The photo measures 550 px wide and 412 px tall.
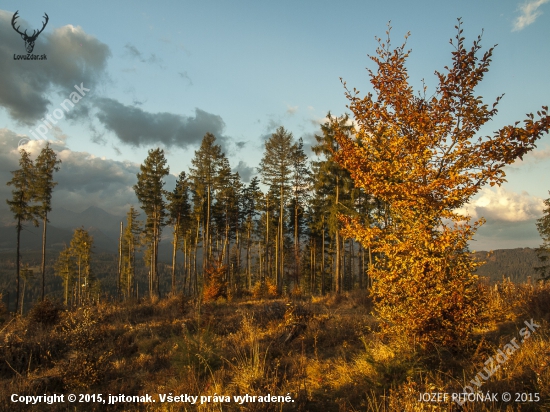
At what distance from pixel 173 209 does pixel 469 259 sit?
33729mm

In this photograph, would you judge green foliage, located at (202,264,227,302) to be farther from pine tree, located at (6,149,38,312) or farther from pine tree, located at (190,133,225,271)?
pine tree, located at (6,149,38,312)

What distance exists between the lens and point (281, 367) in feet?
21.8

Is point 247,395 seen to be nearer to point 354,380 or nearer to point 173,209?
point 354,380

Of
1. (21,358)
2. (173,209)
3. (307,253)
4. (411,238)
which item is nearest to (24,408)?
(21,358)

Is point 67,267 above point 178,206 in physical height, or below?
below

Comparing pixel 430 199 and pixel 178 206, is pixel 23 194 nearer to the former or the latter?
pixel 178 206

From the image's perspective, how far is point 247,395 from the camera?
4680mm

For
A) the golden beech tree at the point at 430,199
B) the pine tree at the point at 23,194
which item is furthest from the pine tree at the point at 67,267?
the golden beech tree at the point at 430,199

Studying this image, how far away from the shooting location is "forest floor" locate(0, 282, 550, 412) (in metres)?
4.64

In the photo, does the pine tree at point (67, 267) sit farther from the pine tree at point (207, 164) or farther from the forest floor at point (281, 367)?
the forest floor at point (281, 367)

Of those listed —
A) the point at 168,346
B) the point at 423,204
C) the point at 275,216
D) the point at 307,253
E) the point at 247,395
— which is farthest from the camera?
the point at 307,253

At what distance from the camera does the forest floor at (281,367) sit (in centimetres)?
464

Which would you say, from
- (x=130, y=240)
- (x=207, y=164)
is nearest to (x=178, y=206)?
(x=207, y=164)

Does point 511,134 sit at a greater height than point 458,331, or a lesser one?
greater
